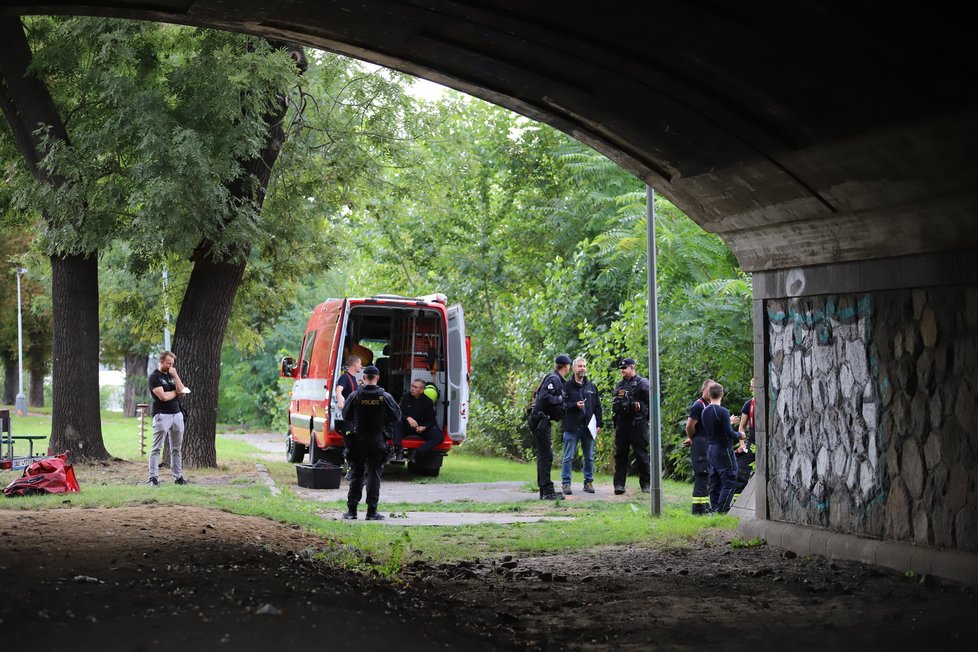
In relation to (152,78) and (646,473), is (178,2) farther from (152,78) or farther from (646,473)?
(646,473)

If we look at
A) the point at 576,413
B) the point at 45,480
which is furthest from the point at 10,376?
the point at 576,413

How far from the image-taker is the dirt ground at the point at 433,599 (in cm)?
652

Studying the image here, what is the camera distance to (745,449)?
14445 millimetres

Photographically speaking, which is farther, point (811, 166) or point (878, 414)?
point (878, 414)

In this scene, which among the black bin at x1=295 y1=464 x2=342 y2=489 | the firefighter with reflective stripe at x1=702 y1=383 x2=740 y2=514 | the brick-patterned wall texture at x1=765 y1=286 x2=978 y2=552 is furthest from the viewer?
the black bin at x1=295 y1=464 x2=342 y2=489

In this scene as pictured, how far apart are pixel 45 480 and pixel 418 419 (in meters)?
5.94

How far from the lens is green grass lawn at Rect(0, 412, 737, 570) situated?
37.0ft

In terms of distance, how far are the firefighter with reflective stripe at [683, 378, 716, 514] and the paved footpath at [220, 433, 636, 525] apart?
1522 millimetres

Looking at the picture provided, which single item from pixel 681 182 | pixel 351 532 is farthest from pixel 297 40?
pixel 351 532

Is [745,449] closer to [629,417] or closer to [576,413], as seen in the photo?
[629,417]

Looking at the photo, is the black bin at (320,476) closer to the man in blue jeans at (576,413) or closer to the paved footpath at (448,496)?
the paved footpath at (448,496)

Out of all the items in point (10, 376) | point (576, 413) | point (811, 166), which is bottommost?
point (576, 413)

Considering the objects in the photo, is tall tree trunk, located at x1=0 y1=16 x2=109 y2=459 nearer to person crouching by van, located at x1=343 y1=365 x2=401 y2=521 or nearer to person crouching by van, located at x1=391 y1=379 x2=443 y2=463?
person crouching by van, located at x1=391 y1=379 x2=443 y2=463

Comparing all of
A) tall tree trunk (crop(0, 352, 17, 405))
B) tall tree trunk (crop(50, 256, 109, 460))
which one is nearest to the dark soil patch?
tall tree trunk (crop(50, 256, 109, 460))
